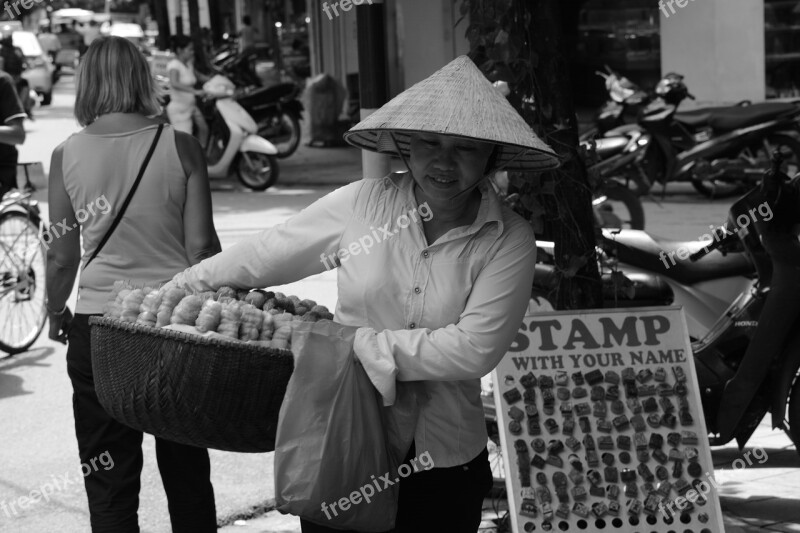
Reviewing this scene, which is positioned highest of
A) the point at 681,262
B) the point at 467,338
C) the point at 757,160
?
the point at 467,338

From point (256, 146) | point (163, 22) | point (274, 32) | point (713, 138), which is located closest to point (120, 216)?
point (713, 138)

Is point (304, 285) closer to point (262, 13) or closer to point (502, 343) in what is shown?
point (502, 343)

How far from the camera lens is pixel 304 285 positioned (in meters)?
9.52

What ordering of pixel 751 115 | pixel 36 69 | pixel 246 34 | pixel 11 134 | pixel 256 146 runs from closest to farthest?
pixel 11 134 → pixel 751 115 → pixel 256 146 → pixel 246 34 → pixel 36 69

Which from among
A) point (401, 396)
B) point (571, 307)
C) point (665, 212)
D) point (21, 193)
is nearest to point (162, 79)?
point (665, 212)

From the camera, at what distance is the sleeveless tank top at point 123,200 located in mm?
3939

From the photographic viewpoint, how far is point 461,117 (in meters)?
2.91

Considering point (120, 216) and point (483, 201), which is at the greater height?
point (483, 201)

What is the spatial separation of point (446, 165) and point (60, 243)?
1705 mm

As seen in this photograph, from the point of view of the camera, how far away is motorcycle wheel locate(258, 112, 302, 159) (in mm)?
17766

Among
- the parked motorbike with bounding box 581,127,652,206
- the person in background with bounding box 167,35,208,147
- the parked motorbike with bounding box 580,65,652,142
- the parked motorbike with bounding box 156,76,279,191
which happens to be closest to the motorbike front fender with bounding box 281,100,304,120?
the person in background with bounding box 167,35,208,147

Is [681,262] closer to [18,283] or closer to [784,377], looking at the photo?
[784,377]

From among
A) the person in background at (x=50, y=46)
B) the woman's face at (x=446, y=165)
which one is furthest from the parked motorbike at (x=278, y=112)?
the person in background at (x=50, y=46)

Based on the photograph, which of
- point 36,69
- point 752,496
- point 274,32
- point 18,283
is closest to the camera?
point 752,496
